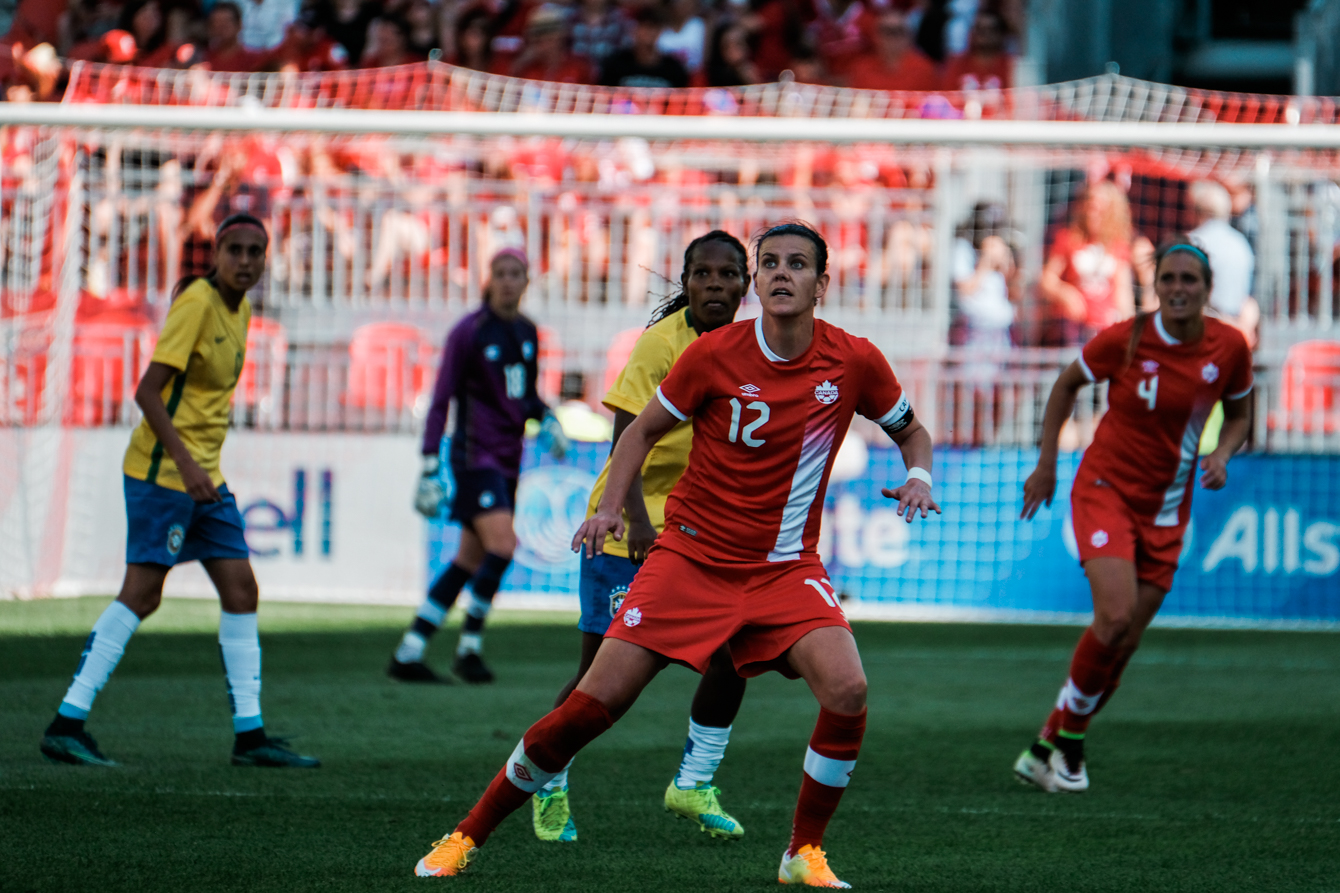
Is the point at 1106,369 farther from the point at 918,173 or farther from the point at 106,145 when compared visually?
the point at 106,145

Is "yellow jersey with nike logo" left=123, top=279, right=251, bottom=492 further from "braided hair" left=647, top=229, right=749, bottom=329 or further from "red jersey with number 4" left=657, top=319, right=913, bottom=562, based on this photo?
"red jersey with number 4" left=657, top=319, right=913, bottom=562

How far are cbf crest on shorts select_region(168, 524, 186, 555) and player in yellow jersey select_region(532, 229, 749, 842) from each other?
1.73 meters

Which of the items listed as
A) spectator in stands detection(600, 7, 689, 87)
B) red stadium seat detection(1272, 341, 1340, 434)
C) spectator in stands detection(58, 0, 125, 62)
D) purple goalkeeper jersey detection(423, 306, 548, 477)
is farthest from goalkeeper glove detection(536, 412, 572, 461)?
spectator in stands detection(58, 0, 125, 62)

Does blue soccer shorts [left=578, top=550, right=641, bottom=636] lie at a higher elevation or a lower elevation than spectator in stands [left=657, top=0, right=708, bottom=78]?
lower

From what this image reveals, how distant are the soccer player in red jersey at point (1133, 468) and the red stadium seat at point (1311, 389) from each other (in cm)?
672

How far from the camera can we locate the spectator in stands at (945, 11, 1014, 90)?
53.5 ft

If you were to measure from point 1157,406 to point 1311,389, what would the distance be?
23.5ft

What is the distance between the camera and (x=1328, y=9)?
695 inches

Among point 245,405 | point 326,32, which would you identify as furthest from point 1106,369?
point 326,32

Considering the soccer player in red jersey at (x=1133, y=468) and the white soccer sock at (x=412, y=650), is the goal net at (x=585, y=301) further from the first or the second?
the soccer player in red jersey at (x=1133, y=468)

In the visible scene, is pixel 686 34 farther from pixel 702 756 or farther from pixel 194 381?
pixel 702 756

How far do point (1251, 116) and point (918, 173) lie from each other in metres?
2.78

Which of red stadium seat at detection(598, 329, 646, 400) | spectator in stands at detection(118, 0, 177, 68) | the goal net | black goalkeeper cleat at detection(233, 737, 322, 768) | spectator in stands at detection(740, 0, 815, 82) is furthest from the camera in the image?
spectator in stands at detection(740, 0, 815, 82)

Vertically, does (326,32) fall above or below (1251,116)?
above
